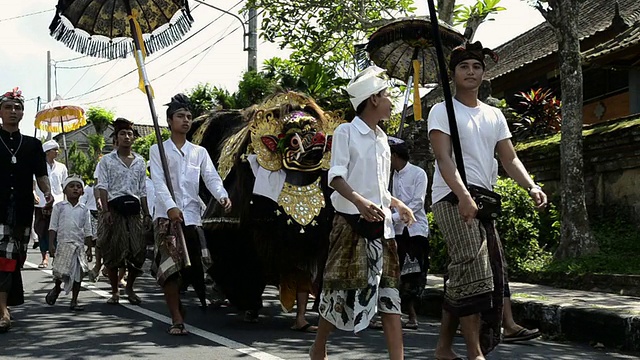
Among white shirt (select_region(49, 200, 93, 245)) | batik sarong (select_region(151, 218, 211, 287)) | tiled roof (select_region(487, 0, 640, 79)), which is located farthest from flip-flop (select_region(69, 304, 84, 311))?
tiled roof (select_region(487, 0, 640, 79))

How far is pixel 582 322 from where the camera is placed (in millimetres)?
7371

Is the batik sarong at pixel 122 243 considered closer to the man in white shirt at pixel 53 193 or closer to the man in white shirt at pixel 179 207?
the man in white shirt at pixel 179 207

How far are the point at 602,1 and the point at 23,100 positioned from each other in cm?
1626

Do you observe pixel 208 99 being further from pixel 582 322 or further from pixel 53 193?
pixel 582 322

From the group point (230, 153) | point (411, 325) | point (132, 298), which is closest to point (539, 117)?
point (411, 325)

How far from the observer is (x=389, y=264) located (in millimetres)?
5117

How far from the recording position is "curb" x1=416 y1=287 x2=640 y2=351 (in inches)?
271

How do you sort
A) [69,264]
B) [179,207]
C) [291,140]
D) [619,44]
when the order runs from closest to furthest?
1. [179,207]
2. [291,140]
3. [69,264]
4. [619,44]

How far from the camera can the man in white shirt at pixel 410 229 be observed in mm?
7855

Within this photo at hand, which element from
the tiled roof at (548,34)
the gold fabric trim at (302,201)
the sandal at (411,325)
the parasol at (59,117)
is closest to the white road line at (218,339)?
the gold fabric trim at (302,201)

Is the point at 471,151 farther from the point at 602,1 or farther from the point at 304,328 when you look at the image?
the point at 602,1

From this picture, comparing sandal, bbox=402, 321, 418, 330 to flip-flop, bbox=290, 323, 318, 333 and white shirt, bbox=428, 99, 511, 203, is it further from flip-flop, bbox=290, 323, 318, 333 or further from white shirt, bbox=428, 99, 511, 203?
white shirt, bbox=428, 99, 511, 203

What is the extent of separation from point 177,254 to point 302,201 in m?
1.17

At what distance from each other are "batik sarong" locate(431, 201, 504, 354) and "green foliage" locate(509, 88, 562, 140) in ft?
35.5
